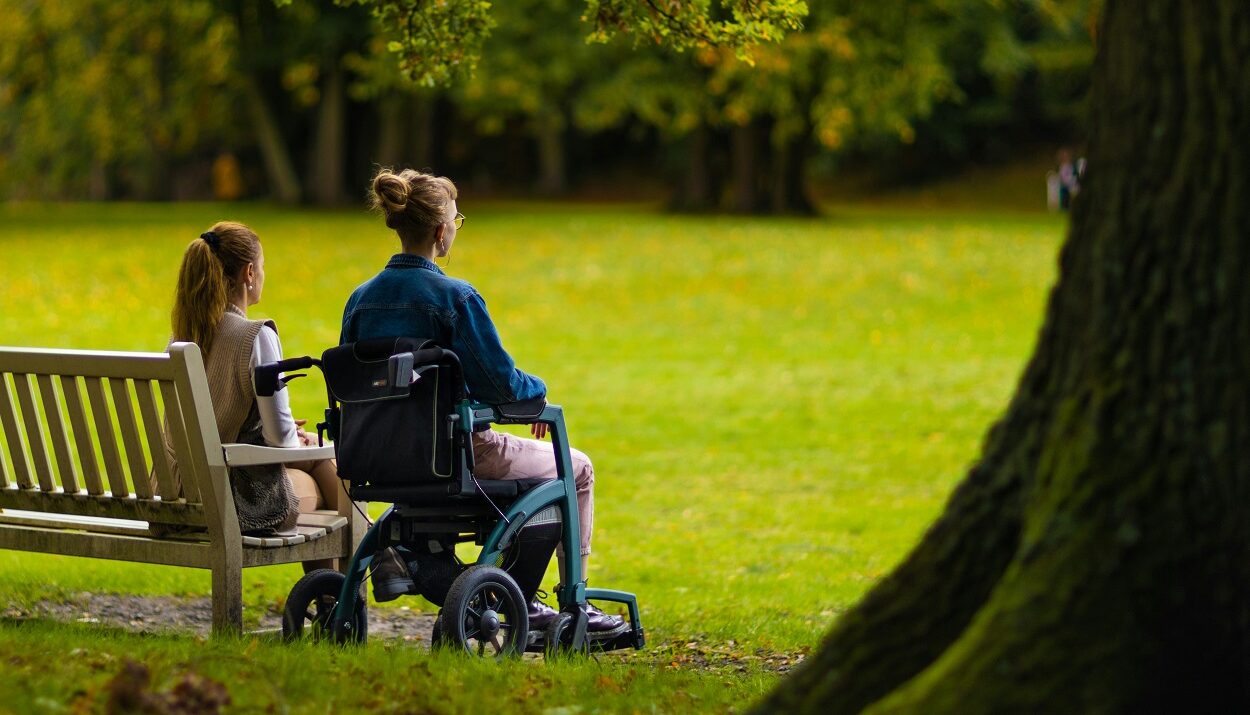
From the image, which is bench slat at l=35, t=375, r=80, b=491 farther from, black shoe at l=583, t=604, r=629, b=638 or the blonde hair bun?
black shoe at l=583, t=604, r=629, b=638

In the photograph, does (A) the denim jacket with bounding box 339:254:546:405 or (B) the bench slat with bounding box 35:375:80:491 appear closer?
(A) the denim jacket with bounding box 339:254:546:405

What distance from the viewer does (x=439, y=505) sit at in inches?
211

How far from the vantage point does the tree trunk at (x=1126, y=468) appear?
3385 mm

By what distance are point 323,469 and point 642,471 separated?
19.1 feet

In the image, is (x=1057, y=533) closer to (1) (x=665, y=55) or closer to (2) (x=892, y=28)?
(2) (x=892, y=28)

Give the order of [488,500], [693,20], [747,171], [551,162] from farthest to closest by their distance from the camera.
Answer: [551,162], [747,171], [693,20], [488,500]

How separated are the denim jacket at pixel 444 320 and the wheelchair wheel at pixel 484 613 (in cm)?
55

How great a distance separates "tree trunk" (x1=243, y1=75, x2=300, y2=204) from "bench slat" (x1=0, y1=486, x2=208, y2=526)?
38.6 metres

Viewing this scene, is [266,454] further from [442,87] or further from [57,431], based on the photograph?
[442,87]

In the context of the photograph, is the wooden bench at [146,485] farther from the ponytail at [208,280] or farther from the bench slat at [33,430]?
the ponytail at [208,280]

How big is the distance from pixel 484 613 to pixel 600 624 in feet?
2.09

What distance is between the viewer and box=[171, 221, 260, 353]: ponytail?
5707 mm

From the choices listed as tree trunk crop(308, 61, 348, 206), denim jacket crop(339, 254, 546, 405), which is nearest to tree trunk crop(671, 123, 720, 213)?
tree trunk crop(308, 61, 348, 206)

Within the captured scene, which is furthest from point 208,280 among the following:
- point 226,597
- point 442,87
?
point 442,87
